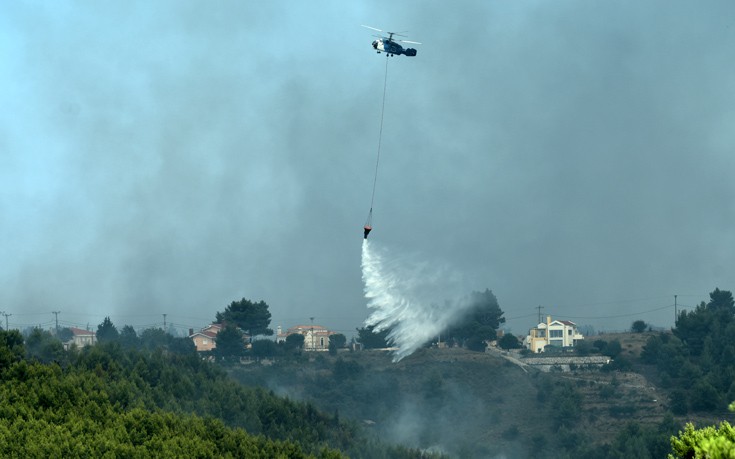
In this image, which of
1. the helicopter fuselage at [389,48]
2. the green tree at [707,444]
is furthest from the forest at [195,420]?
the helicopter fuselage at [389,48]

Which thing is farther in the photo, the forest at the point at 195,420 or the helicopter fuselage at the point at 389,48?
the helicopter fuselage at the point at 389,48

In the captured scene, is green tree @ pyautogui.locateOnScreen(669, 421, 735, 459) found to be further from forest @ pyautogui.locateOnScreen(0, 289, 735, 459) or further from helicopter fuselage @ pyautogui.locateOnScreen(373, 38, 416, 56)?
helicopter fuselage @ pyautogui.locateOnScreen(373, 38, 416, 56)

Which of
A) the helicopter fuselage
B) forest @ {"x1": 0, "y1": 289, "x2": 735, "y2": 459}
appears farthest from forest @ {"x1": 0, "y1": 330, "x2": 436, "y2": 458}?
the helicopter fuselage

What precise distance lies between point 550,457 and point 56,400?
402ft

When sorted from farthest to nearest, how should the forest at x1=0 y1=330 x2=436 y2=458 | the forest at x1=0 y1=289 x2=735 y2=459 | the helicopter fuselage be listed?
the helicopter fuselage → the forest at x1=0 y1=330 x2=436 y2=458 → the forest at x1=0 y1=289 x2=735 y2=459

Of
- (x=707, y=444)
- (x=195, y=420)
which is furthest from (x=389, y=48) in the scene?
(x=707, y=444)

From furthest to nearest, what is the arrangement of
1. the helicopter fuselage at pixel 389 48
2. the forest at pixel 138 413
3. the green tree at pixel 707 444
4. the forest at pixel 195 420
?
the helicopter fuselage at pixel 389 48
the forest at pixel 138 413
the forest at pixel 195 420
the green tree at pixel 707 444

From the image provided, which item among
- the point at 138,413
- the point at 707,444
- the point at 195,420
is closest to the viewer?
the point at 707,444

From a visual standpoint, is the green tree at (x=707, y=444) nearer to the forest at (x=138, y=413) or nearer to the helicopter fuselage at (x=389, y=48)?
the forest at (x=138, y=413)

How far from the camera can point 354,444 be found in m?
129

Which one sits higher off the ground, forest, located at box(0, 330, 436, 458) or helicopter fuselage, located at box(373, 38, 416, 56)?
helicopter fuselage, located at box(373, 38, 416, 56)

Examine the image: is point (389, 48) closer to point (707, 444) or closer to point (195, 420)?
point (195, 420)

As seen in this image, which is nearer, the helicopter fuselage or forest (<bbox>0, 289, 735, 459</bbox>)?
forest (<bbox>0, 289, 735, 459</bbox>)

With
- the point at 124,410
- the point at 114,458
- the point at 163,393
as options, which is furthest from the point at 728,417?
the point at 114,458
